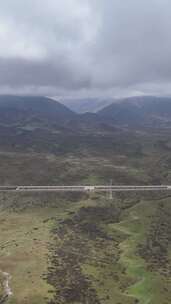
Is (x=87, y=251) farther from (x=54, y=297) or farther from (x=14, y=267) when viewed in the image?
(x=54, y=297)

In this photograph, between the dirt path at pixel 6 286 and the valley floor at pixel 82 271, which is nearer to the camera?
the dirt path at pixel 6 286

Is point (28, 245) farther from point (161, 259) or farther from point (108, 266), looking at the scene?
point (161, 259)

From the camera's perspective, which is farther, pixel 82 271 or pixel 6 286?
pixel 82 271

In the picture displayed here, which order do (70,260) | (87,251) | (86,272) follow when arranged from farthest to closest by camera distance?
1. (87,251)
2. (70,260)
3. (86,272)

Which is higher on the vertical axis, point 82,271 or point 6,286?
point 82,271

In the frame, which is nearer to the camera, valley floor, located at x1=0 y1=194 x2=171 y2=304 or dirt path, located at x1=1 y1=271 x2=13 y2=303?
dirt path, located at x1=1 y1=271 x2=13 y2=303

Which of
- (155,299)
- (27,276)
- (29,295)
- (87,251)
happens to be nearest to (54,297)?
(29,295)

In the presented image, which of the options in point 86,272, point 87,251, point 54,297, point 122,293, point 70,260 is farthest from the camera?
→ point 87,251

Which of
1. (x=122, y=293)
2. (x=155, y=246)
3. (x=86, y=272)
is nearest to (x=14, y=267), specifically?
(x=86, y=272)

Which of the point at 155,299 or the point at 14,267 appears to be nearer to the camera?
the point at 155,299
